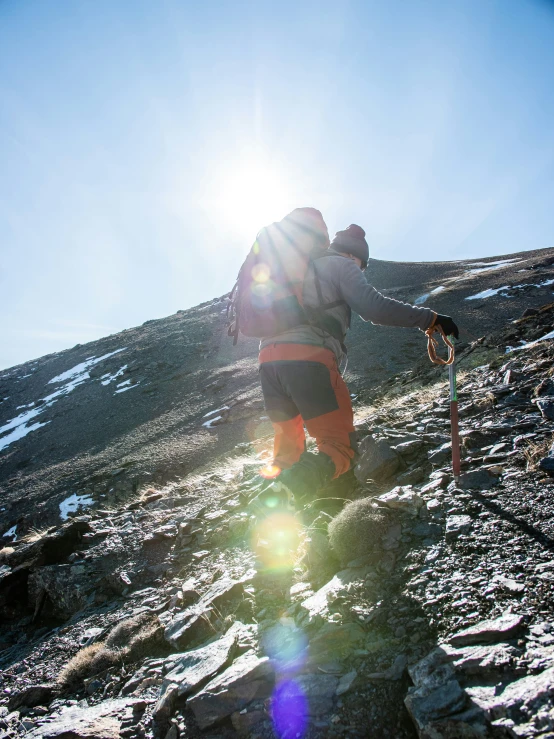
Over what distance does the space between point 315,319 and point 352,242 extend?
1022mm

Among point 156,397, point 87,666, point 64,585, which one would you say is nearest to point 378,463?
point 87,666

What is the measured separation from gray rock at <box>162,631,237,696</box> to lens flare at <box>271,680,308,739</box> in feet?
1.52

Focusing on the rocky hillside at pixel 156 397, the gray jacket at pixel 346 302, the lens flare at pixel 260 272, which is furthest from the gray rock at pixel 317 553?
the rocky hillside at pixel 156 397

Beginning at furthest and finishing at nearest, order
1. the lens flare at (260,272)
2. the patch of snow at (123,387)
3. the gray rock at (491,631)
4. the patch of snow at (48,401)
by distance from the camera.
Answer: the patch of snow at (123,387) < the patch of snow at (48,401) < the lens flare at (260,272) < the gray rock at (491,631)

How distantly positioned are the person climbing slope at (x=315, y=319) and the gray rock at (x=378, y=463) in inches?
29.6

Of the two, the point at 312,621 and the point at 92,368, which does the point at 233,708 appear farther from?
the point at 92,368

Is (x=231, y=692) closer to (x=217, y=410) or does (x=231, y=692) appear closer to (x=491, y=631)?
(x=491, y=631)

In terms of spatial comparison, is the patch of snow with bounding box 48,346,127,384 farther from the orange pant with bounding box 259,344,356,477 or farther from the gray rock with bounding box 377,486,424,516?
the gray rock with bounding box 377,486,424,516

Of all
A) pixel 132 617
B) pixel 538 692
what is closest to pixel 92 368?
pixel 132 617

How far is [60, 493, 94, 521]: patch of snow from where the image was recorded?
13.8 m

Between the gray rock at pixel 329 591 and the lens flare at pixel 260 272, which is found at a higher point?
the lens flare at pixel 260 272

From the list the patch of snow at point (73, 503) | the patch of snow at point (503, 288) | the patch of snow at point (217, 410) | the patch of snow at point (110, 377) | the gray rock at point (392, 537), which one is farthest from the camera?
the patch of snow at point (110, 377)

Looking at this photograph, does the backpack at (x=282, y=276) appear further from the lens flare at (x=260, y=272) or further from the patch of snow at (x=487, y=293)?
the patch of snow at (x=487, y=293)

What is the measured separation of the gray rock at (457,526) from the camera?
2.61 meters
